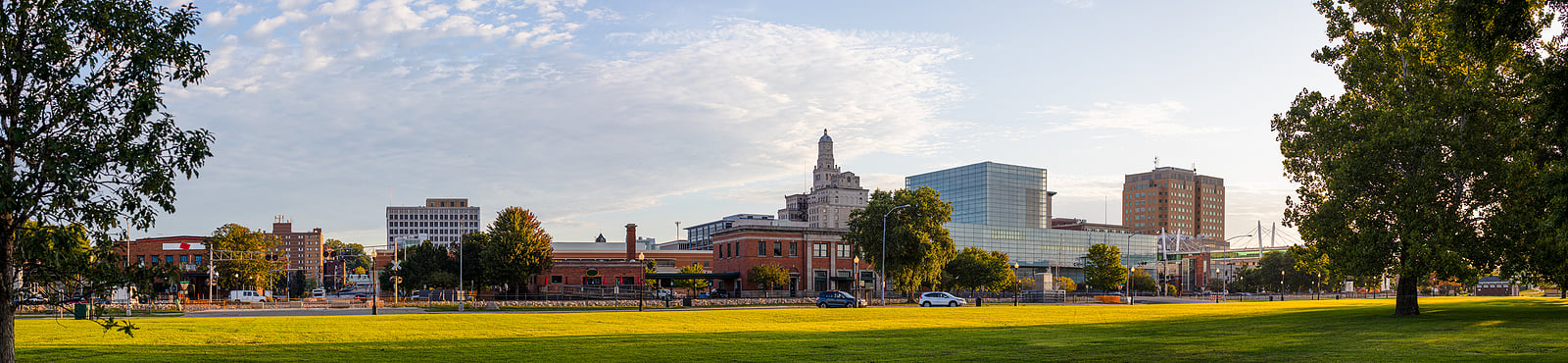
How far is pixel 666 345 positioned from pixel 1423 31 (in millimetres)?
37047

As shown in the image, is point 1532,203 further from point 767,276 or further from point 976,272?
Result: point 767,276

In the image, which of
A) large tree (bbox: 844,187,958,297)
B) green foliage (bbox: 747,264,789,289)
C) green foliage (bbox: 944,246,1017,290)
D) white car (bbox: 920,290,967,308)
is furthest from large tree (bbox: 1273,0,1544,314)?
green foliage (bbox: 747,264,789,289)

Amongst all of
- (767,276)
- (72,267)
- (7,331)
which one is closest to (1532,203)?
(72,267)

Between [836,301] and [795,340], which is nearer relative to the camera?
[795,340]

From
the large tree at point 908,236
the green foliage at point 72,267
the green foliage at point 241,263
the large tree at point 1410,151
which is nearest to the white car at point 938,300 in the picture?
the large tree at point 908,236

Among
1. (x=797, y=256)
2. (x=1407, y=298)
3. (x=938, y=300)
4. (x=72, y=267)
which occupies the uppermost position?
(x=72, y=267)

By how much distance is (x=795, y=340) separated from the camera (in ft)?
105

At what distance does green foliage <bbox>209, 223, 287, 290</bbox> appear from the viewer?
95.3m

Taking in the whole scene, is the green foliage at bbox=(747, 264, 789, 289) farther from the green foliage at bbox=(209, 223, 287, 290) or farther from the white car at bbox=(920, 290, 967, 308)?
the green foliage at bbox=(209, 223, 287, 290)

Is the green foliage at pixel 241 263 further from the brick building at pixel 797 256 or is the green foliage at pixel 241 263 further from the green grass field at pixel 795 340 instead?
the green grass field at pixel 795 340

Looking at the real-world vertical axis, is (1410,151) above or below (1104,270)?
above

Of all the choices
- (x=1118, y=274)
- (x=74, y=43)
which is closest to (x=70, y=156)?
(x=74, y=43)

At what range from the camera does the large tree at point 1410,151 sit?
4238cm

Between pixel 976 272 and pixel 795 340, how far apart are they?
75341mm
